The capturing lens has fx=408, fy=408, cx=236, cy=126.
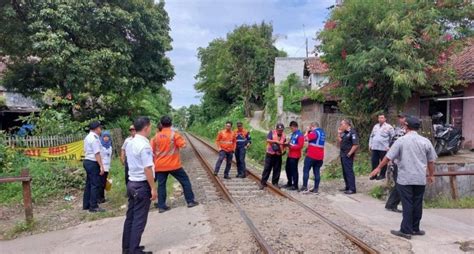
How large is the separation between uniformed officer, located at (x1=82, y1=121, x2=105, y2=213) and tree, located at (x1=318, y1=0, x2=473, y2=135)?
8498 millimetres

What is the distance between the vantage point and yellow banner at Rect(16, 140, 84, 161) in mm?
12732

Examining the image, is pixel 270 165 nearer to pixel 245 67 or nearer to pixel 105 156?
pixel 105 156

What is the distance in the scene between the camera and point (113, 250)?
18.8ft

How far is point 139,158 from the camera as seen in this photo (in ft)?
17.2

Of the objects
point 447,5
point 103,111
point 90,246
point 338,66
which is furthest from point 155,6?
point 90,246

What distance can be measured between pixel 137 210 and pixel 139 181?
1.23ft

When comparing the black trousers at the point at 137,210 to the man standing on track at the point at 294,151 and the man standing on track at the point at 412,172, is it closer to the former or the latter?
the man standing on track at the point at 412,172

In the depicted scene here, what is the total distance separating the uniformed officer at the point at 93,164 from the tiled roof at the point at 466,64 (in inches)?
502

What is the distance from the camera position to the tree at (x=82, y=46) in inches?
586

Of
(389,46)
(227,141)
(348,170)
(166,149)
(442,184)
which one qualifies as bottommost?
(442,184)

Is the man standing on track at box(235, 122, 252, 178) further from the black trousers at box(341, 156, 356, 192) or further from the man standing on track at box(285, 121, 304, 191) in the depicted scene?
the black trousers at box(341, 156, 356, 192)

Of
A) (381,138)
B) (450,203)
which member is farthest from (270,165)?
(450,203)

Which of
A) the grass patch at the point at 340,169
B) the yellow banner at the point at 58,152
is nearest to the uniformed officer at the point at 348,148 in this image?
the grass patch at the point at 340,169

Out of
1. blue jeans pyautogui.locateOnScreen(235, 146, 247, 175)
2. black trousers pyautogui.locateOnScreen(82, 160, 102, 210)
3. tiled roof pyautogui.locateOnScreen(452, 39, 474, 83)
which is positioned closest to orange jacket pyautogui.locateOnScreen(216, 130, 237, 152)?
blue jeans pyautogui.locateOnScreen(235, 146, 247, 175)
